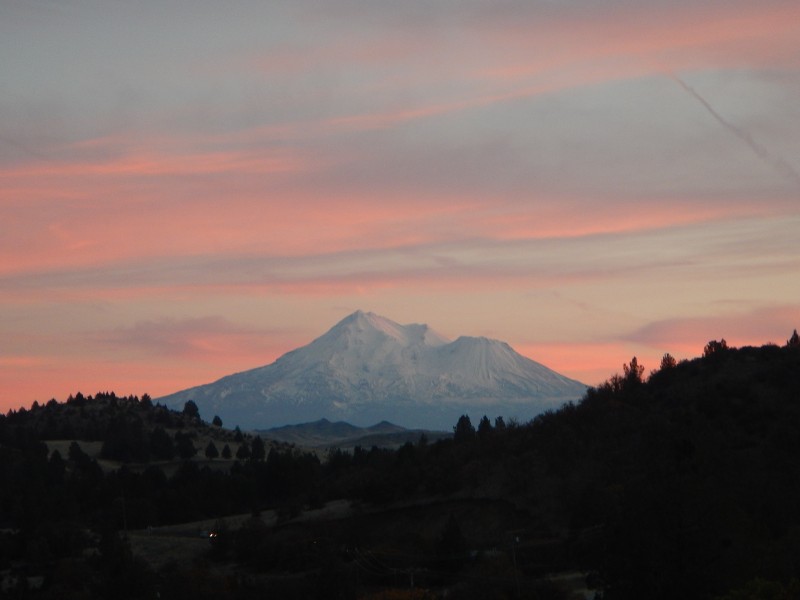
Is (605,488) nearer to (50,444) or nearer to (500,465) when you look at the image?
(500,465)

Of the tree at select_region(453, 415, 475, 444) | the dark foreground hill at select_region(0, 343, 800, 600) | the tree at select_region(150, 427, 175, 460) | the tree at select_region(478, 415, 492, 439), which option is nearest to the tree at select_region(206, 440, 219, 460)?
the tree at select_region(150, 427, 175, 460)

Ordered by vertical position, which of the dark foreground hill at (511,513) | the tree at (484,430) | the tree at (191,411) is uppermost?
the tree at (191,411)

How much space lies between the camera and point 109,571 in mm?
69188

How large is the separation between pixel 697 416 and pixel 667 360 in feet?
51.5

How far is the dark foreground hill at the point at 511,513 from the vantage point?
151 feet

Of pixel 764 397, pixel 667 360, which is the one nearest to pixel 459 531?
pixel 764 397

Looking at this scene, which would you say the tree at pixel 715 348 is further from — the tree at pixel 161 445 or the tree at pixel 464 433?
the tree at pixel 161 445

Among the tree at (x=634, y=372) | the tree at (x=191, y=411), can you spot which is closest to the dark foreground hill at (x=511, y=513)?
the tree at (x=634, y=372)

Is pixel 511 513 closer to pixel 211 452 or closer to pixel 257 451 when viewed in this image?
pixel 257 451

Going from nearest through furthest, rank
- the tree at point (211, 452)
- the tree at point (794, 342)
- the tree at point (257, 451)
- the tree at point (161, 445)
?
the tree at point (794, 342) → the tree at point (161, 445) → the tree at point (257, 451) → the tree at point (211, 452)

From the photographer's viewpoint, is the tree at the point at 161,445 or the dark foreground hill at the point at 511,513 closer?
the dark foreground hill at the point at 511,513

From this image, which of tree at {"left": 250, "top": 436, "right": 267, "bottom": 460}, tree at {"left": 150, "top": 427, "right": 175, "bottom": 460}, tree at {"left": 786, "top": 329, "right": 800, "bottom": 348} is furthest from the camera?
tree at {"left": 250, "top": 436, "right": 267, "bottom": 460}

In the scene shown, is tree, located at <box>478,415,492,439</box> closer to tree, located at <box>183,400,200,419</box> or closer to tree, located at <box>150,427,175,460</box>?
tree, located at <box>150,427,175,460</box>

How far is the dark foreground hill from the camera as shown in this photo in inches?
1806
